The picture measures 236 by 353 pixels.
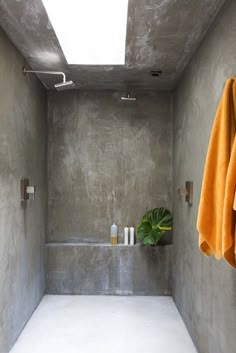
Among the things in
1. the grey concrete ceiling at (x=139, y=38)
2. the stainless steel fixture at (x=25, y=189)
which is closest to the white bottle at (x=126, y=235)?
the stainless steel fixture at (x=25, y=189)

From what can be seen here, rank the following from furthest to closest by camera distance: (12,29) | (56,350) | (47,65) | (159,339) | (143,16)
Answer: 1. (47,65)
2. (159,339)
3. (56,350)
4. (12,29)
5. (143,16)

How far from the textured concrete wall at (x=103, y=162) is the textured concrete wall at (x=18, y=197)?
37cm

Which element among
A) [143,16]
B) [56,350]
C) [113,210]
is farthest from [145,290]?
[143,16]

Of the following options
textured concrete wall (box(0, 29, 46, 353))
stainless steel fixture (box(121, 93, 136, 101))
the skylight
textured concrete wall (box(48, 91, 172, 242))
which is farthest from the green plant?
the skylight

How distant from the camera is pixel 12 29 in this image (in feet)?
7.81

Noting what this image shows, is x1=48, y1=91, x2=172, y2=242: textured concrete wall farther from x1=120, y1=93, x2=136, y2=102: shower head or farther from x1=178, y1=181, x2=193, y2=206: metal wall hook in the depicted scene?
x1=178, y1=181, x2=193, y2=206: metal wall hook

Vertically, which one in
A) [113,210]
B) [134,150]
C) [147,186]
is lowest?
[113,210]

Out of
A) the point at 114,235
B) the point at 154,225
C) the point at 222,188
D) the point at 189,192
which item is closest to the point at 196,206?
the point at 189,192

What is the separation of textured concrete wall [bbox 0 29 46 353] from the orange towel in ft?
A: 4.75

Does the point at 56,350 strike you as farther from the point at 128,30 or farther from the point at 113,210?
the point at 128,30

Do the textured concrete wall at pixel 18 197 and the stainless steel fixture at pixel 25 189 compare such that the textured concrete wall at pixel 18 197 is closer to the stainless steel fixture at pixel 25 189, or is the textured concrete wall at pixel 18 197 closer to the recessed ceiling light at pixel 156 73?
the stainless steel fixture at pixel 25 189

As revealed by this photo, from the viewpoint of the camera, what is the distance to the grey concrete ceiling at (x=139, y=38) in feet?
6.88

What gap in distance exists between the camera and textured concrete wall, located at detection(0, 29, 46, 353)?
7.96 ft

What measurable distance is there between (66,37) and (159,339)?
2.56 meters
